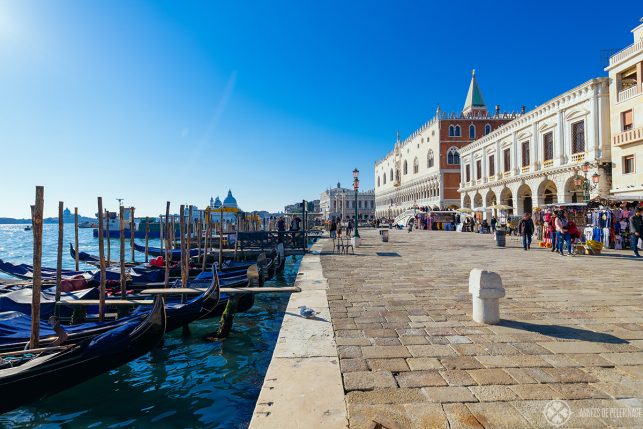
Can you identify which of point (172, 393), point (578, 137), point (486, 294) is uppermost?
point (578, 137)

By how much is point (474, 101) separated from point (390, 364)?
47.2 metres

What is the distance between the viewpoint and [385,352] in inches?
134

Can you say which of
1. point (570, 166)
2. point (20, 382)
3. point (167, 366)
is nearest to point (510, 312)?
point (167, 366)

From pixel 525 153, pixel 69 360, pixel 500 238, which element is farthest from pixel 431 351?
pixel 525 153

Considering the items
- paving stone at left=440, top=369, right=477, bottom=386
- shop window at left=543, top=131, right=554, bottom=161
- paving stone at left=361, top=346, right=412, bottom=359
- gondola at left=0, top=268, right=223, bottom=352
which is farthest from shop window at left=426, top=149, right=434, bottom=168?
paving stone at left=440, top=369, right=477, bottom=386

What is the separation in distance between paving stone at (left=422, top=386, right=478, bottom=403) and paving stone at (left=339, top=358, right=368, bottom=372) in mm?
557

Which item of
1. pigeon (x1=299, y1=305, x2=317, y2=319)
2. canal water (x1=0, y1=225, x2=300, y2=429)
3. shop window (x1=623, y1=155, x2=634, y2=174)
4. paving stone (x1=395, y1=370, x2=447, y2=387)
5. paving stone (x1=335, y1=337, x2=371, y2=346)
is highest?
shop window (x1=623, y1=155, x2=634, y2=174)

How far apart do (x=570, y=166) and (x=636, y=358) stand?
21.4 meters

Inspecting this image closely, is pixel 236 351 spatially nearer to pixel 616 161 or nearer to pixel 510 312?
pixel 510 312

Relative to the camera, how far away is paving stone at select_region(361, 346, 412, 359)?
334cm

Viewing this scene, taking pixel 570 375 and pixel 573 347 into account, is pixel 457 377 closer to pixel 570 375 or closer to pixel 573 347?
pixel 570 375

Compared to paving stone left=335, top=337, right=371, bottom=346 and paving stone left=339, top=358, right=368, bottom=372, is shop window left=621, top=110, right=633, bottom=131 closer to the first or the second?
paving stone left=335, top=337, right=371, bottom=346

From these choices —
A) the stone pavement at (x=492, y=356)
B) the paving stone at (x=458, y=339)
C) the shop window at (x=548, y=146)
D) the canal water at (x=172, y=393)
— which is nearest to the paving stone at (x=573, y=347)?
the stone pavement at (x=492, y=356)

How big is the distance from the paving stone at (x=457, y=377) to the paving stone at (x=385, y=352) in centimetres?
44
